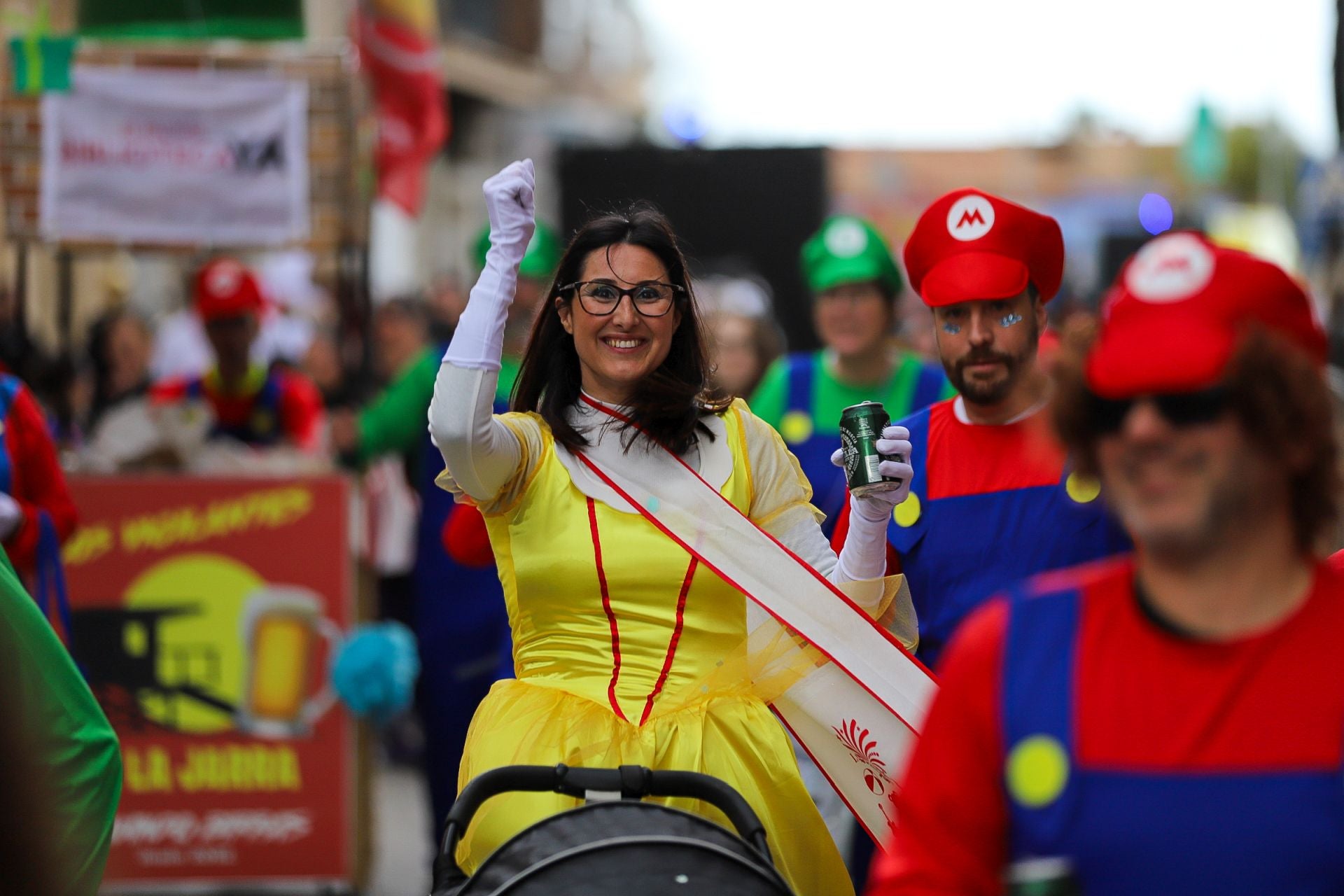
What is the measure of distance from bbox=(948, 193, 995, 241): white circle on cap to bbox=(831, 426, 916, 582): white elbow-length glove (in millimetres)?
656

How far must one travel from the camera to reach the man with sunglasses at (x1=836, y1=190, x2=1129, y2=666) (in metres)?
4.04

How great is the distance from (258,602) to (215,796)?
75 cm

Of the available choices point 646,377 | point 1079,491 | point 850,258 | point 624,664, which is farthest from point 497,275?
point 850,258

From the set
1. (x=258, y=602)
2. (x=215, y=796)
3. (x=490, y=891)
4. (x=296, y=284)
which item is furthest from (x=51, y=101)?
(x=296, y=284)

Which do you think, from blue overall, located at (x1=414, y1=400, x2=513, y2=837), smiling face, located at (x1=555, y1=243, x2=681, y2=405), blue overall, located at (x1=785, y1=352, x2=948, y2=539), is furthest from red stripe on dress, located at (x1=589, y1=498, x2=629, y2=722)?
blue overall, located at (x1=414, y1=400, x2=513, y2=837)

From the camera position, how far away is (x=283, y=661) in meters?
7.14

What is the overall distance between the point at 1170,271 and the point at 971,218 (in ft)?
6.49

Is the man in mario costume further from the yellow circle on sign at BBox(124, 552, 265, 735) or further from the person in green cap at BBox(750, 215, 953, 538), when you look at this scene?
the person in green cap at BBox(750, 215, 953, 538)

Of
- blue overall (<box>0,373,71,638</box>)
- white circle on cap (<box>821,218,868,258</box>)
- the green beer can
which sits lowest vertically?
blue overall (<box>0,373,71,638</box>)

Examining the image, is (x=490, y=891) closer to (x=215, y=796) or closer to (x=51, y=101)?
(x=215, y=796)

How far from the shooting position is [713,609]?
12.2 ft

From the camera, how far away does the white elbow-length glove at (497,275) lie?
3.44m

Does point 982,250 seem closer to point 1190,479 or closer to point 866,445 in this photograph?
point 866,445

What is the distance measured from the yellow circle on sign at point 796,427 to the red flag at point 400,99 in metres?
4.13
